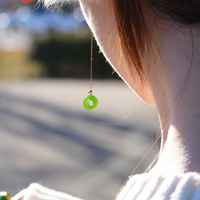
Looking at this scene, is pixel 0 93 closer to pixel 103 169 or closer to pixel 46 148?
pixel 46 148

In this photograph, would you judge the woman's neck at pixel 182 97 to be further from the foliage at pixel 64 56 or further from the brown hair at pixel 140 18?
the foliage at pixel 64 56

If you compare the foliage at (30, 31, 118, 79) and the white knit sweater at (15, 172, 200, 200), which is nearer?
the white knit sweater at (15, 172, 200, 200)

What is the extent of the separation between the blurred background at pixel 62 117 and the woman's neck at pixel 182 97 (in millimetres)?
354

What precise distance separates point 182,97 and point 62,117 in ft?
16.4

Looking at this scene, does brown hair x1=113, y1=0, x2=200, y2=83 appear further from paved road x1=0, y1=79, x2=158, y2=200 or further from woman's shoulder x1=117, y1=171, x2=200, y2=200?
paved road x1=0, y1=79, x2=158, y2=200

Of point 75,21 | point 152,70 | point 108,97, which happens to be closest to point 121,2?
point 152,70

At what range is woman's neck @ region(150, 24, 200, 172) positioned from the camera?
0.63m

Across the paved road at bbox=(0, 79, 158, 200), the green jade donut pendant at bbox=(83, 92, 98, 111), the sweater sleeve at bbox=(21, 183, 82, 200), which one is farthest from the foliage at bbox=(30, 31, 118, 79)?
the sweater sleeve at bbox=(21, 183, 82, 200)

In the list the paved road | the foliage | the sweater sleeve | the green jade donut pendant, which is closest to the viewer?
the sweater sleeve

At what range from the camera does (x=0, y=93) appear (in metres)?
7.47

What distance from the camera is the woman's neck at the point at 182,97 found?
63cm

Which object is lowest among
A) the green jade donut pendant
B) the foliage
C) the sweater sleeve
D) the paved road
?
the sweater sleeve

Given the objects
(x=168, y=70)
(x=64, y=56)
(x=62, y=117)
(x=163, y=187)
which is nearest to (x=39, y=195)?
(x=163, y=187)

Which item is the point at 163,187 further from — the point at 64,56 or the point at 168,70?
the point at 64,56
